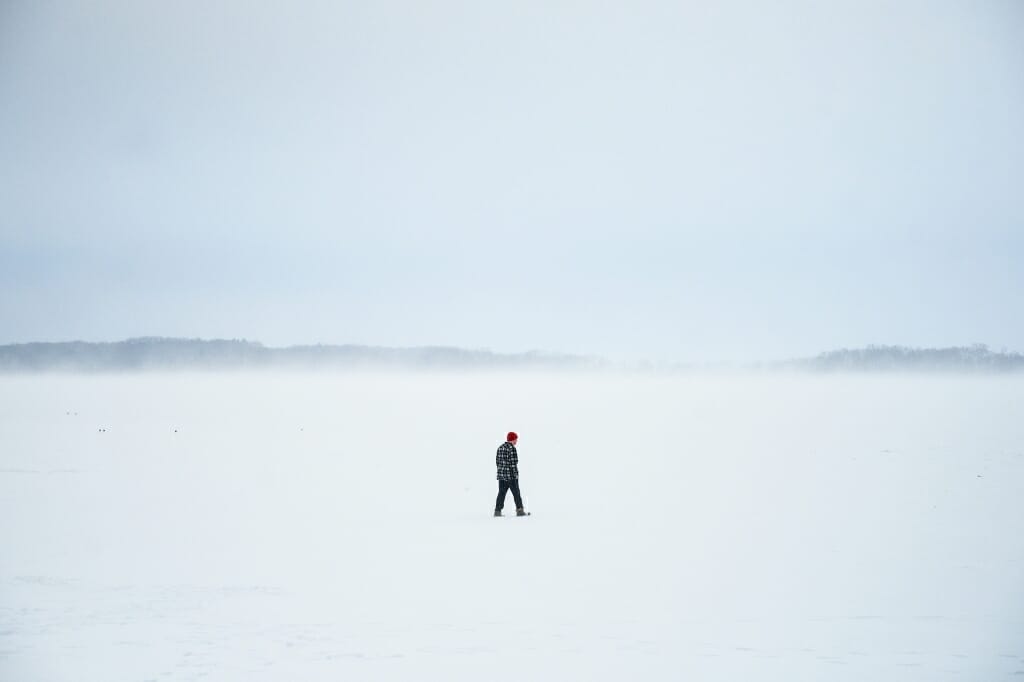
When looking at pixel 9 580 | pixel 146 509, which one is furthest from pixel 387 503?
pixel 9 580

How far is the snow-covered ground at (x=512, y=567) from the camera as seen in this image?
9.03 meters

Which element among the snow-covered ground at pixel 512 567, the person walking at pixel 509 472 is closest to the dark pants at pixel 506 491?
the person walking at pixel 509 472

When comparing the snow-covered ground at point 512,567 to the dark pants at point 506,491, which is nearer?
the snow-covered ground at point 512,567

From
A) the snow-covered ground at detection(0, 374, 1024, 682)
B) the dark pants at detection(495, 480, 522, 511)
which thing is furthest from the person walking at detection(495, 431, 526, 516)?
the snow-covered ground at detection(0, 374, 1024, 682)

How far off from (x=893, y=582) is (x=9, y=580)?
11378mm

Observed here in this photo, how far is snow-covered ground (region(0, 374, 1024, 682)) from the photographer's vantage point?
9.03 m

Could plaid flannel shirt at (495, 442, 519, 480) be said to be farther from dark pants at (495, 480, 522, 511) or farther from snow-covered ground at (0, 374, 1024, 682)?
snow-covered ground at (0, 374, 1024, 682)

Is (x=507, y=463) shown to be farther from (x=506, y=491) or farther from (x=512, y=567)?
(x=512, y=567)

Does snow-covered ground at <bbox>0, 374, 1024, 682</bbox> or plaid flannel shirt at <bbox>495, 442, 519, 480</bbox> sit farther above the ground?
plaid flannel shirt at <bbox>495, 442, 519, 480</bbox>

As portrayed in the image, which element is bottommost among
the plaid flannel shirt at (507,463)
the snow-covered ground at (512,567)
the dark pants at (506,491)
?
the snow-covered ground at (512,567)

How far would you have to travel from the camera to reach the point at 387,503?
18.7 meters

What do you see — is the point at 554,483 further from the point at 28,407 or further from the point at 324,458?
the point at 28,407

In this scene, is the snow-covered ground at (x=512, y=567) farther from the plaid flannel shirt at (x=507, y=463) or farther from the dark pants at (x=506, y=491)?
the plaid flannel shirt at (x=507, y=463)

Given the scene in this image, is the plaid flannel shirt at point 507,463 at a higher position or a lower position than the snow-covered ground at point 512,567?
higher
